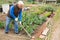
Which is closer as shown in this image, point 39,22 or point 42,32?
point 42,32

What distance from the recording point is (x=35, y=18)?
319 inches

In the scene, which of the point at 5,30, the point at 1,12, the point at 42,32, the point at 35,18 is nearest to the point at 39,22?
the point at 35,18

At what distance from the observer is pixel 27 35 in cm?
640

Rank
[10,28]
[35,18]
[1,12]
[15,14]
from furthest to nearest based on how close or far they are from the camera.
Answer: [1,12], [35,18], [10,28], [15,14]

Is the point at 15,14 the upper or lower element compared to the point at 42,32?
upper

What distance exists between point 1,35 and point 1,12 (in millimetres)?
4137

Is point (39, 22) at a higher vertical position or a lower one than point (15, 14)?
lower

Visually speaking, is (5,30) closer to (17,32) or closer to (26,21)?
(17,32)

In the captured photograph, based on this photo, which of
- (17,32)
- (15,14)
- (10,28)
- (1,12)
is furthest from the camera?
(1,12)

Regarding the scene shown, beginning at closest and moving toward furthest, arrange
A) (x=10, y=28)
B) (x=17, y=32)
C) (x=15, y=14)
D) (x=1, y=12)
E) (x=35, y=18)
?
1. (x=15, y=14)
2. (x=17, y=32)
3. (x=10, y=28)
4. (x=35, y=18)
5. (x=1, y=12)

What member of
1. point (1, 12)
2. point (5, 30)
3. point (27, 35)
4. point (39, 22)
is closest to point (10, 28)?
point (5, 30)

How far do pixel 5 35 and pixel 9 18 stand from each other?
701mm

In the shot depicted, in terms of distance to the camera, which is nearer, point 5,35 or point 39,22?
point 5,35

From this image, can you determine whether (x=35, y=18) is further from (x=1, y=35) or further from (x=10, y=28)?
(x=1, y=35)
